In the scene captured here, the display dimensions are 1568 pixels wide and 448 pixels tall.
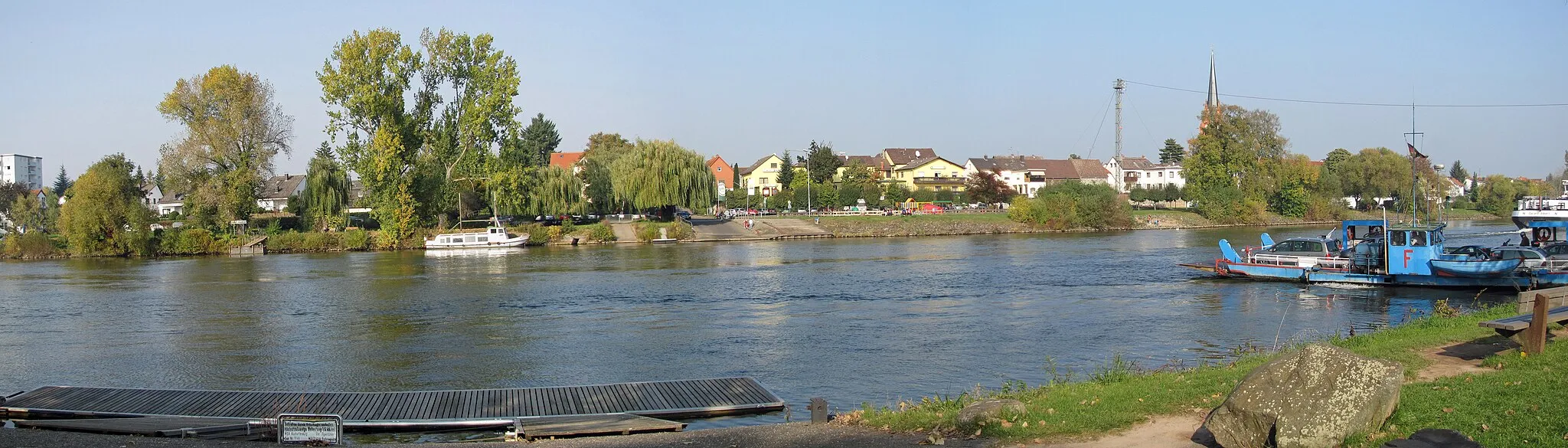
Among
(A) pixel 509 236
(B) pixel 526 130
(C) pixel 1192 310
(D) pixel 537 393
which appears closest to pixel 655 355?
(D) pixel 537 393

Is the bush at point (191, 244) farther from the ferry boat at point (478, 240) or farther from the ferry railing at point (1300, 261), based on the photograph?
the ferry railing at point (1300, 261)

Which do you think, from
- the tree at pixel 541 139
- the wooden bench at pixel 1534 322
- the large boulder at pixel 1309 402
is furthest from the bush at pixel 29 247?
the wooden bench at pixel 1534 322

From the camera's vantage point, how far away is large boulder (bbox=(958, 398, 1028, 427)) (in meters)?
10.8

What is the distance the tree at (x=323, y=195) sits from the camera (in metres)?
71.8

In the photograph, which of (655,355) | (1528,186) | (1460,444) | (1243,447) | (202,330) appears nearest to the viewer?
(1460,444)

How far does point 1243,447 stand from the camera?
913 centimetres

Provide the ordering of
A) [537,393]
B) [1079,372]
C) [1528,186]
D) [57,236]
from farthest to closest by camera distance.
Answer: [1528,186], [57,236], [1079,372], [537,393]

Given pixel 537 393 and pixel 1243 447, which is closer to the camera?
pixel 1243 447

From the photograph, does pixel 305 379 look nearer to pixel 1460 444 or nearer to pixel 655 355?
pixel 655 355

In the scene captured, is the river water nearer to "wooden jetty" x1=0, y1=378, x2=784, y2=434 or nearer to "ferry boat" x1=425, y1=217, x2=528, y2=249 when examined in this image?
"wooden jetty" x1=0, y1=378, x2=784, y2=434

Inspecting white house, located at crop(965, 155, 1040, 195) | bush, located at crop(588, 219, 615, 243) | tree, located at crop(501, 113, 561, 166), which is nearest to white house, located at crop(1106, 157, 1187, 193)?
white house, located at crop(965, 155, 1040, 195)

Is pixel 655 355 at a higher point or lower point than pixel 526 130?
lower

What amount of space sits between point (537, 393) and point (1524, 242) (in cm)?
3713

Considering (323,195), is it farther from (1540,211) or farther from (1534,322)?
(1534,322)
